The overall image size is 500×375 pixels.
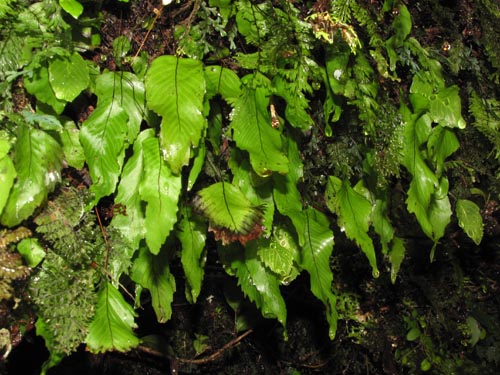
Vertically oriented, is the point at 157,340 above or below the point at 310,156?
below

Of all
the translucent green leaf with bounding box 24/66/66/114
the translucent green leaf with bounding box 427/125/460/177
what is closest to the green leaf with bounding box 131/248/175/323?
the translucent green leaf with bounding box 24/66/66/114

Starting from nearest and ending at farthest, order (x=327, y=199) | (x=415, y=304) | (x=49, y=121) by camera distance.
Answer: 1. (x=49, y=121)
2. (x=327, y=199)
3. (x=415, y=304)

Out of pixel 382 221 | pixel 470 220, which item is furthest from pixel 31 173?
pixel 470 220

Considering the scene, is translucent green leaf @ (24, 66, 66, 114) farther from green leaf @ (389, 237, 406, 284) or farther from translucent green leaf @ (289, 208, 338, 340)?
green leaf @ (389, 237, 406, 284)

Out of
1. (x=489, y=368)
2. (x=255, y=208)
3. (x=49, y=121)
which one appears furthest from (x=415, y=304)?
(x=49, y=121)

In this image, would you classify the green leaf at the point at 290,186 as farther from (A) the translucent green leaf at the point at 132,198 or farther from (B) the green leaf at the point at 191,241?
(A) the translucent green leaf at the point at 132,198

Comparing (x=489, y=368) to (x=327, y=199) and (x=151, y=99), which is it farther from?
(x=151, y=99)

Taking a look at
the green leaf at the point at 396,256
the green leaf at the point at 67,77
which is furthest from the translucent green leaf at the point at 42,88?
the green leaf at the point at 396,256
